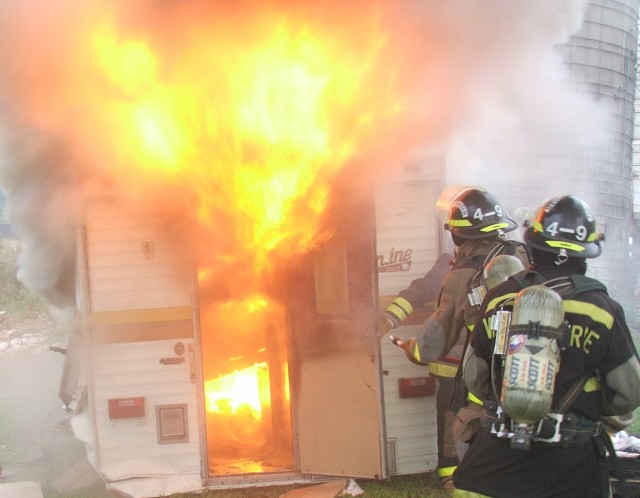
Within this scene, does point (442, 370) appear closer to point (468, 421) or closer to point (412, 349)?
point (412, 349)

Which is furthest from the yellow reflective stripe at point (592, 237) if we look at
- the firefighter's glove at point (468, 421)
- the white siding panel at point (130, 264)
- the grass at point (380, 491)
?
the white siding panel at point (130, 264)

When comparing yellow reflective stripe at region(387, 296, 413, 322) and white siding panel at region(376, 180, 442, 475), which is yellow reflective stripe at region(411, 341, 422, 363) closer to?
yellow reflective stripe at region(387, 296, 413, 322)

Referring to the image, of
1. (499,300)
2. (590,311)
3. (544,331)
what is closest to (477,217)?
(499,300)

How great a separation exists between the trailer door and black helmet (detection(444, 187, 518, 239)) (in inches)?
28.3

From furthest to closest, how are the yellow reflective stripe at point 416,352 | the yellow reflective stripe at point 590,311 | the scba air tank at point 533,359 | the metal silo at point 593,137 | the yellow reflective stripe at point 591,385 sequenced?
1. the metal silo at point 593,137
2. the yellow reflective stripe at point 416,352
3. the yellow reflective stripe at point 591,385
4. the yellow reflective stripe at point 590,311
5. the scba air tank at point 533,359

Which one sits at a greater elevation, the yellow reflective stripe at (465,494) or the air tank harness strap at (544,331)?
the air tank harness strap at (544,331)

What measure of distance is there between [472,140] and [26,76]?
14.2ft

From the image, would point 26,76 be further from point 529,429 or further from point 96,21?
point 529,429

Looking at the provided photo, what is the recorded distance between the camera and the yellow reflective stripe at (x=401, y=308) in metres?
5.20

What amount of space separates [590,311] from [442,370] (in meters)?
2.22

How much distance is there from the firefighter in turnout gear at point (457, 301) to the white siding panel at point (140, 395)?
161cm

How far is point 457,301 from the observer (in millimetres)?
4586

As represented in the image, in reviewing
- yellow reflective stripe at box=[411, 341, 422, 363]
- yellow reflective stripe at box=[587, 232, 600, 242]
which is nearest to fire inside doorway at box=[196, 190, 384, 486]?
yellow reflective stripe at box=[411, 341, 422, 363]

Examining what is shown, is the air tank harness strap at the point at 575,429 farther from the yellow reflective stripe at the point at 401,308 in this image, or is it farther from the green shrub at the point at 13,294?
the green shrub at the point at 13,294
